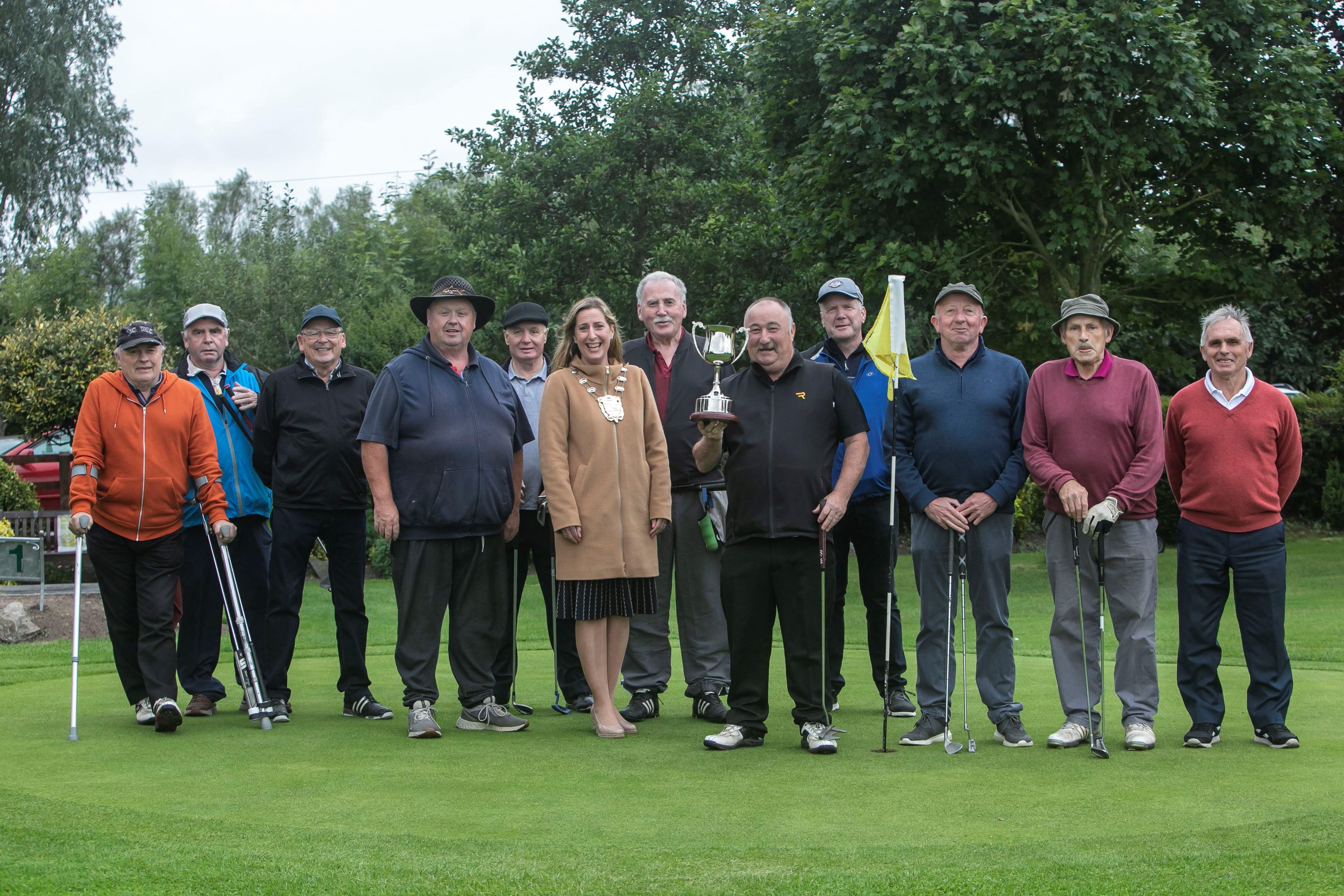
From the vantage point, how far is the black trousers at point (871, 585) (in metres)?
6.46

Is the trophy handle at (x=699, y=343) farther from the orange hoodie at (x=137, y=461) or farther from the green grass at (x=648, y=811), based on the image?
the orange hoodie at (x=137, y=461)

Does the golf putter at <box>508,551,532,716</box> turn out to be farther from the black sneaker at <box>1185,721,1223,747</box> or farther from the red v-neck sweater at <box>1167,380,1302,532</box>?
the red v-neck sweater at <box>1167,380,1302,532</box>

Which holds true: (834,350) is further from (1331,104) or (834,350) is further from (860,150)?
(1331,104)

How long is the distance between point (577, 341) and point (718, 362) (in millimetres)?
823

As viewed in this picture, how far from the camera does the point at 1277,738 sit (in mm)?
5355

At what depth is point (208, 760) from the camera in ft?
16.9

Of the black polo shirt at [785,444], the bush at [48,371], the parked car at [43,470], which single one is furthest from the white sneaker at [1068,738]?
the parked car at [43,470]

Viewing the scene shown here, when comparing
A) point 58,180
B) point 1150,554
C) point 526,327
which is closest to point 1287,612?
point 1150,554

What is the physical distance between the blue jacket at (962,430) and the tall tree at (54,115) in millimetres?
31853

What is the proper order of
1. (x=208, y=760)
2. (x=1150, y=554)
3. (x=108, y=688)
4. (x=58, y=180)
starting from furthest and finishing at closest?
(x=58, y=180) → (x=108, y=688) → (x=1150, y=554) → (x=208, y=760)

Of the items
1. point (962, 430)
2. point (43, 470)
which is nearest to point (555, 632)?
point (962, 430)

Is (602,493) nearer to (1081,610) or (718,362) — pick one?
(718,362)

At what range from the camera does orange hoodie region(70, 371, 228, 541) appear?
20.4 ft

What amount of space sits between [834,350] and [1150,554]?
1894 millimetres
